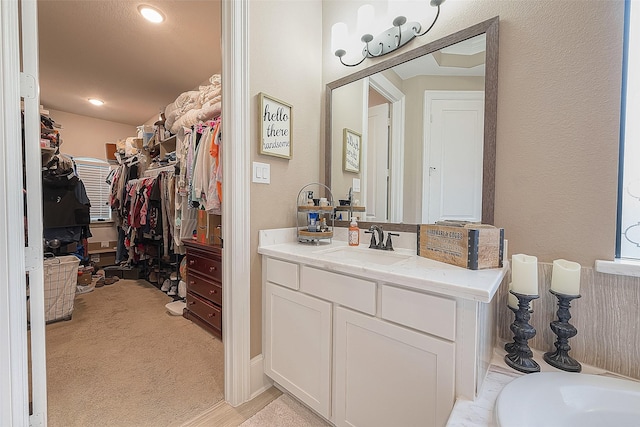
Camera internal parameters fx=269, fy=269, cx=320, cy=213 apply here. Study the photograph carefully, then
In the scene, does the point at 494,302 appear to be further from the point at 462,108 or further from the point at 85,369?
the point at 85,369

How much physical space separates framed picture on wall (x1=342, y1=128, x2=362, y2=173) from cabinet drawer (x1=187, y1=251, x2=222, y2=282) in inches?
51.1

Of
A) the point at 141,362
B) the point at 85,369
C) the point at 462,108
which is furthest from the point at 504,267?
the point at 85,369

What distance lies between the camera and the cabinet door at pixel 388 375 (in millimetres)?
946

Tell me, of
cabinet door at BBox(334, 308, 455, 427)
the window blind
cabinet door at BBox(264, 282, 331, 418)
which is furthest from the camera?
the window blind

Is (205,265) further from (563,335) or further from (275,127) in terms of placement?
(563,335)

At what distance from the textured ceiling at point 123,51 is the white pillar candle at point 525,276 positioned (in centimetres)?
271

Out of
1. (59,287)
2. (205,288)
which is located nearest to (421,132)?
(205,288)

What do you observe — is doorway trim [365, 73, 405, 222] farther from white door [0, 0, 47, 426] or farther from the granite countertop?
white door [0, 0, 47, 426]

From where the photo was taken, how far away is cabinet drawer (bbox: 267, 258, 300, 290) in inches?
56.4

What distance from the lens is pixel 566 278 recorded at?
106cm

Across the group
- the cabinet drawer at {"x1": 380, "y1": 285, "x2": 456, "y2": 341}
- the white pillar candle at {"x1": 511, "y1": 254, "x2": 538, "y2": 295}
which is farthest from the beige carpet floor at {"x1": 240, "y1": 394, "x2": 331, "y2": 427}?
the white pillar candle at {"x1": 511, "y1": 254, "x2": 538, "y2": 295}

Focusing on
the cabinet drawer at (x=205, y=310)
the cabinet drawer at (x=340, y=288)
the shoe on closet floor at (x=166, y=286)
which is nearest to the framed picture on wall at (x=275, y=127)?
the cabinet drawer at (x=340, y=288)

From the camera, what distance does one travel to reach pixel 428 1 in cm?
152

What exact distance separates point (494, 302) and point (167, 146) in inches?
155
